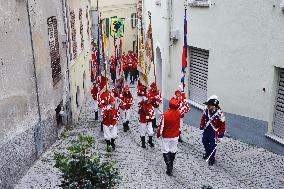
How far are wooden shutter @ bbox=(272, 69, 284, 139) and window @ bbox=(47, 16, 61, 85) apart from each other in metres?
6.57

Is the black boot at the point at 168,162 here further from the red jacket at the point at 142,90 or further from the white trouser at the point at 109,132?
the red jacket at the point at 142,90

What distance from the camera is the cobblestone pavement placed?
8031 mm

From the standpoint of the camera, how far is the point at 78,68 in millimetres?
16656

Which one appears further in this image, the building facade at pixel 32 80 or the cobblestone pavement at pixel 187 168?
the cobblestone pavement at pixel 187 168

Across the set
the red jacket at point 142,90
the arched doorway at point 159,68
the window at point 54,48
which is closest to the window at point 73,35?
the window at point 54,48

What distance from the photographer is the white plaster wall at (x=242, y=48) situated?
9.15m

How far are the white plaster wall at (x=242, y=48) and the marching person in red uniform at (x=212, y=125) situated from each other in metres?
1.67

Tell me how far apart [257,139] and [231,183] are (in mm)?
2461

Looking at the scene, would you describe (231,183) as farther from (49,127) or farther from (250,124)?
(49,127)

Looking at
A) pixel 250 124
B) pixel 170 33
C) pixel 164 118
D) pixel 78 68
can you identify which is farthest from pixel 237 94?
pixel 78 68

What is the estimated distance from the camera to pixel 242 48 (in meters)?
10.1

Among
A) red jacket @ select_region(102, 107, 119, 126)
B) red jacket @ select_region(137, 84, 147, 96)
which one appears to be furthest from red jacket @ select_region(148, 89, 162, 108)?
red jacket @ select_region(102, 107, 119, 126)

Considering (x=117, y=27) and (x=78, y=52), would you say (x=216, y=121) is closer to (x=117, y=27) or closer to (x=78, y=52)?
(x=117, y=27)

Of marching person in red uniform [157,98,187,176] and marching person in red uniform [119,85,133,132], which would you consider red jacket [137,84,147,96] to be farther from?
marching person in red uniform [157,98,187,176]
